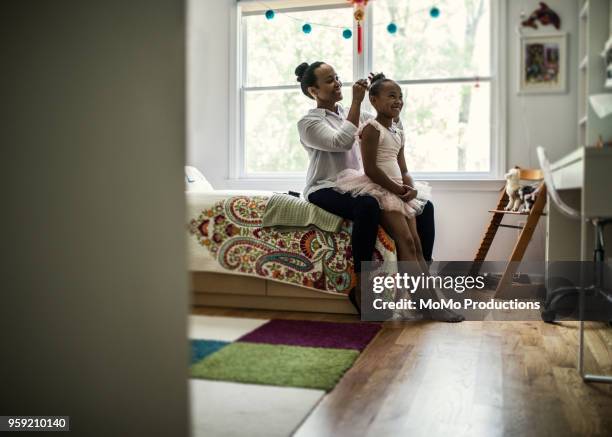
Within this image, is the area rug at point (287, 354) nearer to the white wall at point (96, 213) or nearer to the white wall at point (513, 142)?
the white wall at point (96, 213)

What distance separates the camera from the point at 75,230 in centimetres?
47

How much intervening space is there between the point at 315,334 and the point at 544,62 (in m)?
2.36

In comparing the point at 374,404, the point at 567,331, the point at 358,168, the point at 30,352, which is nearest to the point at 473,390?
the point at 374,404

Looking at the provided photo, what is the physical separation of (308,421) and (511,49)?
9.56 ft

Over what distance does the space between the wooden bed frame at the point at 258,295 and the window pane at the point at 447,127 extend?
159 centimetres

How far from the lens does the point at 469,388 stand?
133 centimetres

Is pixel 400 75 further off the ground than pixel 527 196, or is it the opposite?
pixel 400 75

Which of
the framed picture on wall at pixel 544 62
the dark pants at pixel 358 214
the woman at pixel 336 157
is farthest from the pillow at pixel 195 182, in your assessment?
the framed picture on wall at pixel 544 62

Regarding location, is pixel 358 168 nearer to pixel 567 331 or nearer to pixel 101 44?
pixel 567 331

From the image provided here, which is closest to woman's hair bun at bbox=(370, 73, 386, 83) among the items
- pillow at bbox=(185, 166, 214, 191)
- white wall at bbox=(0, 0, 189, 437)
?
pillow at bbox=(185, 166, 214, 191)

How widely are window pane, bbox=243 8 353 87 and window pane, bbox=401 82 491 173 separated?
483 mm

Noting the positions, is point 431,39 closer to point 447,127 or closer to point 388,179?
point 447,127

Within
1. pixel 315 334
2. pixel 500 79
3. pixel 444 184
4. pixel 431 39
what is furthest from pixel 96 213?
pixel 431 39

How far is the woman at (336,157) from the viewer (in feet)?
7.09
